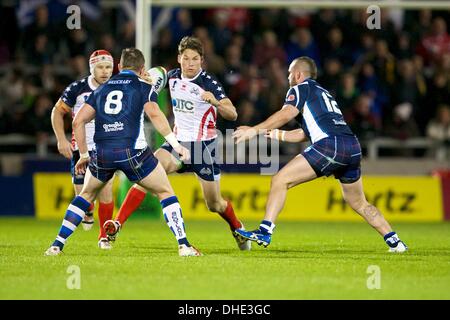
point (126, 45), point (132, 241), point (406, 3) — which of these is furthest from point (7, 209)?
point (406, 3)

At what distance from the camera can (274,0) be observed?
53.3 ft

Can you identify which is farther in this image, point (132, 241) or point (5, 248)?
point (132, 241)

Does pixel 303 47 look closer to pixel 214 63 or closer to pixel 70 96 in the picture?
pixel 214 63

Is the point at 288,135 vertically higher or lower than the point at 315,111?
lower

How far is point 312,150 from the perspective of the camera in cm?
1085

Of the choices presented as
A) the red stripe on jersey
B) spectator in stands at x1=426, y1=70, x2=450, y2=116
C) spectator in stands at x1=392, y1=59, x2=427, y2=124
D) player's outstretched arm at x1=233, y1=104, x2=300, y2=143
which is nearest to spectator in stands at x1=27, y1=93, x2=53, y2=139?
spectator in stands at x1=392, y1=59, x2=427, y2=124

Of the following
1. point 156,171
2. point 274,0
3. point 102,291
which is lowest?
point 102,291

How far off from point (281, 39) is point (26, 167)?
18.9 feet

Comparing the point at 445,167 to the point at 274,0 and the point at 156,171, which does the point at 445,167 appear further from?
the point at 156,171

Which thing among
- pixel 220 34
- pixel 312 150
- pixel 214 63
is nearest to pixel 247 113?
pixel 214 63

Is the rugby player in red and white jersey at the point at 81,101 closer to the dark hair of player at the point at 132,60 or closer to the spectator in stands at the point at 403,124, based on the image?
the dark hair of player at the point at 132,60

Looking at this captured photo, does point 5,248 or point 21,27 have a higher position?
point 21,27

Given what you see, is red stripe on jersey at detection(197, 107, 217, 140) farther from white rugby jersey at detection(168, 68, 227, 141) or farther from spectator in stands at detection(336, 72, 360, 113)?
spectator in stands at detection(336, 72, 360, 113)

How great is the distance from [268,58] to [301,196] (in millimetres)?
3294
